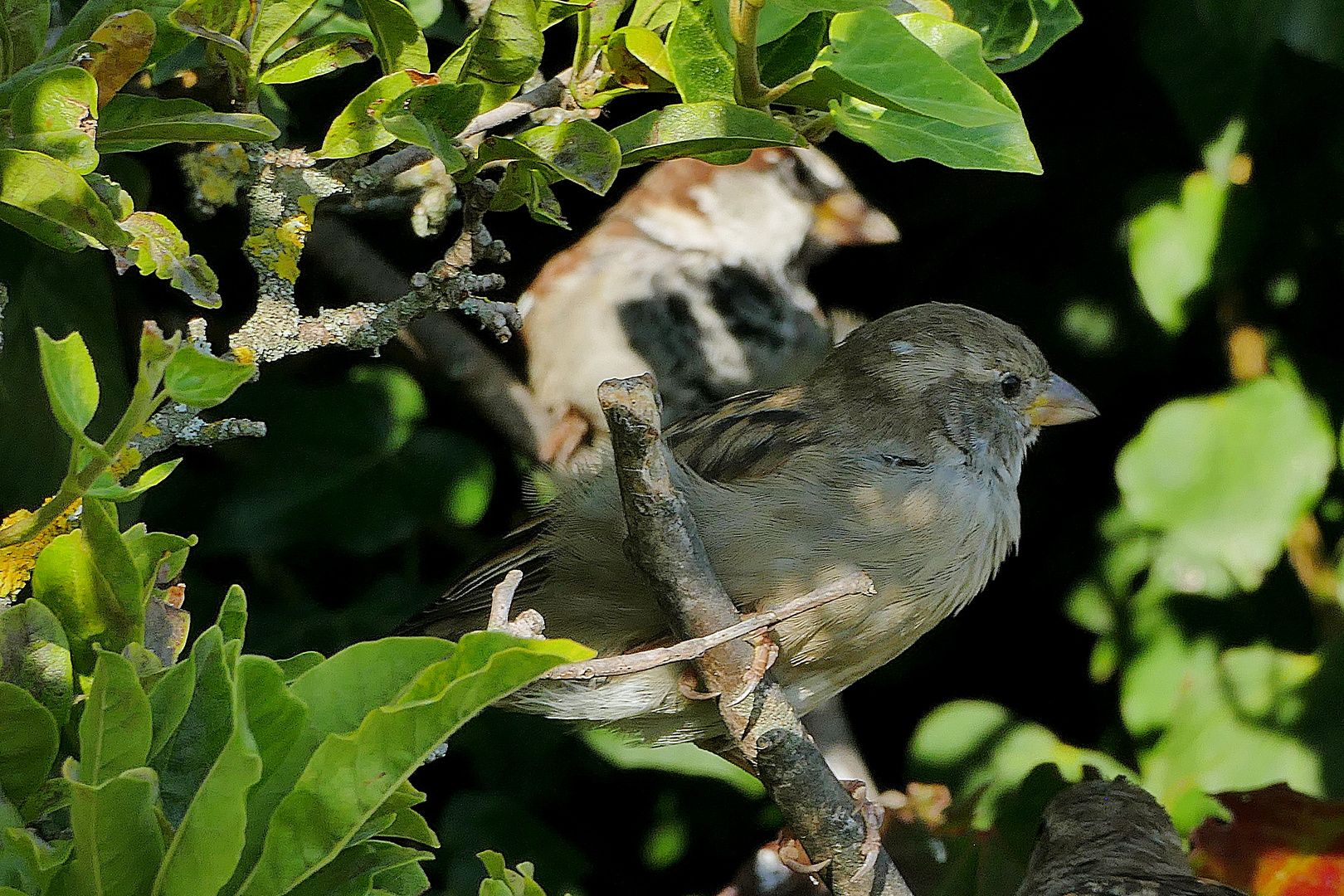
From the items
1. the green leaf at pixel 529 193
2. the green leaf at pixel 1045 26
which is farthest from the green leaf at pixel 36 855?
the green leaf at pixel 1045 26

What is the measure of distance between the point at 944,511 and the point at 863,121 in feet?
1.81

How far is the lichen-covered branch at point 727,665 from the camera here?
3.15 feet

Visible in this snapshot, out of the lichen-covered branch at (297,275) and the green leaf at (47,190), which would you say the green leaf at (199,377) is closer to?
the green leaf at (47,190)

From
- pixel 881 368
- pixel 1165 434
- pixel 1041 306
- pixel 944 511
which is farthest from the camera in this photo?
pixel 1041 306

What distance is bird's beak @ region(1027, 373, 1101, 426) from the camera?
5.08ft

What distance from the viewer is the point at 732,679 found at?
1134 millimetres

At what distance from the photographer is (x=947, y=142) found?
3.07ft

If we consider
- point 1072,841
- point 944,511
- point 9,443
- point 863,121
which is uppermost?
point 863,121

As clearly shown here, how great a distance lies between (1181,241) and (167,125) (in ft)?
4.47

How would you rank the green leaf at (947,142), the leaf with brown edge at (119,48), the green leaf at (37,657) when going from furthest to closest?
the green leaf at (947,142) → the leaf with brown edge at (119,48) → the green leaf at (37,657)

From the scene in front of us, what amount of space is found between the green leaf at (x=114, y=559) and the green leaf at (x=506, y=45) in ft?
1.43

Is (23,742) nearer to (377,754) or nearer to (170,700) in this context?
(170,700)

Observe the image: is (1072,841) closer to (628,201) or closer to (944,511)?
(944,511)

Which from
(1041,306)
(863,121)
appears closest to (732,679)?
(863,121)
